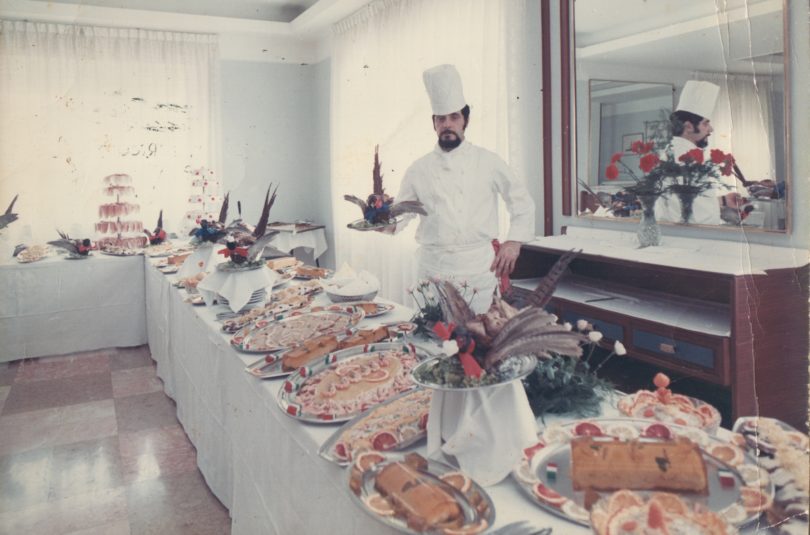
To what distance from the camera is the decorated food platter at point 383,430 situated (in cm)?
95

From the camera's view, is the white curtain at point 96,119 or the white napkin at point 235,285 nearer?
the white napkin at point 235,285

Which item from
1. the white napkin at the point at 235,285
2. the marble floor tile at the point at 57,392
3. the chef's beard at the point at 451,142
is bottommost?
the marble floor tile at the point at 57,392

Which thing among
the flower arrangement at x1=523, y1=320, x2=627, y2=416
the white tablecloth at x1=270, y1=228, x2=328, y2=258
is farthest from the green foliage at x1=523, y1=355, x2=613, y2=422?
the white tablecloth at x1=270, y1=228, x2=328, y2=258

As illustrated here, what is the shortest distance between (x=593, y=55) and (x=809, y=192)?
1.16 meters

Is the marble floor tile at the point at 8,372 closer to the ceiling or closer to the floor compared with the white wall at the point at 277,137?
closer to the floor

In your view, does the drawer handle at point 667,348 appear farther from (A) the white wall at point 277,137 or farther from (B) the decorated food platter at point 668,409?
(A) the white wall at point 277,137

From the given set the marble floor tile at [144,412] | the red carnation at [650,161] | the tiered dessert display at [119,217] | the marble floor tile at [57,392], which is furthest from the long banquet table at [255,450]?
the tiered dessert display at [119,217]

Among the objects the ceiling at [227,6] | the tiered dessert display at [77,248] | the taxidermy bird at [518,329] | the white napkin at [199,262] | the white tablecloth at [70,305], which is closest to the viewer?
the taxidermy bird at [518,329]

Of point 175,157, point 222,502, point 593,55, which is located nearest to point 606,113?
point 593,55

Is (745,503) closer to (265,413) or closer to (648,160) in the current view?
(265,413)

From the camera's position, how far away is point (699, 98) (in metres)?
2.29

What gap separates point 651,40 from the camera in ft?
8.02

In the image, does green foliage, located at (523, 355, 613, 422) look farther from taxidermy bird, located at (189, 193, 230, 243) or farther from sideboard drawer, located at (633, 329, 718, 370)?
taxidermy bird, located at (189, 193, 230, 243)

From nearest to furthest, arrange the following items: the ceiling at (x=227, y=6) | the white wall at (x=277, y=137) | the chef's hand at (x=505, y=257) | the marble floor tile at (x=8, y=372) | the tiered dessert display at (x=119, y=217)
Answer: the chef's hand at (x=505, y=257)
the marble floor tile at (x=8, y=372)
the tiered dessert display at (x=119, y=217)
the ceiling at (x=227, y=6)
the white wall at (x=277, y=137)
